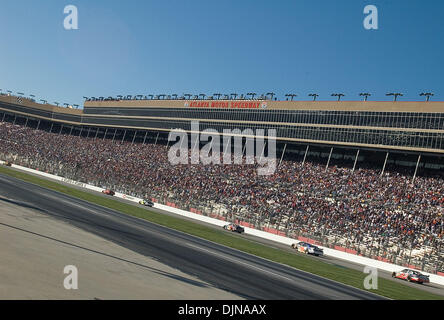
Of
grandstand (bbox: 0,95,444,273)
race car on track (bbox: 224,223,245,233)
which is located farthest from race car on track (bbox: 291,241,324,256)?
race car on track (bbox: 224,223,245,233)

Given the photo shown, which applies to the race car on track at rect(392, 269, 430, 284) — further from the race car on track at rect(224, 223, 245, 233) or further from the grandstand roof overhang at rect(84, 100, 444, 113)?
the grandstand roof overhang at rect(84, 100, 444, 113)

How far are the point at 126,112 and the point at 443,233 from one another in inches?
3364

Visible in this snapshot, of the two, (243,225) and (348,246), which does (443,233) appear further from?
(243,225)

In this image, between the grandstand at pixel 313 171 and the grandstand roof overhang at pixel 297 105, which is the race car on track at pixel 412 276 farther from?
the grandstand roof overhang at pixel 297 105

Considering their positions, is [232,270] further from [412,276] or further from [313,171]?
[313,171]

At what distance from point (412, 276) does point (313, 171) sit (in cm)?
3278

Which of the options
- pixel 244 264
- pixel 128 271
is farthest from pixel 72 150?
pixel 128 271

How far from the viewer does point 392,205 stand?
155 feet

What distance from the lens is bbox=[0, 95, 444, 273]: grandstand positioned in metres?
43.2

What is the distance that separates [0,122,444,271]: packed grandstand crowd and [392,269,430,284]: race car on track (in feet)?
9.96

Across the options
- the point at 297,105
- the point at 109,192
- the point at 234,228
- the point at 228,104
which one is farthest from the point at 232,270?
the point at 228,104
